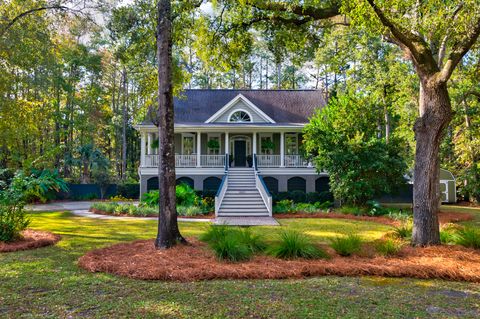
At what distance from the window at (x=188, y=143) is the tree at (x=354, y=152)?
8756mm

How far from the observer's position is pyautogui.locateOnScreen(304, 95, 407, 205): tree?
15.0 metres

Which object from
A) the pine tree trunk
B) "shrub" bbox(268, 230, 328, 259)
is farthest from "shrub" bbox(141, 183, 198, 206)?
the pine tree trunk

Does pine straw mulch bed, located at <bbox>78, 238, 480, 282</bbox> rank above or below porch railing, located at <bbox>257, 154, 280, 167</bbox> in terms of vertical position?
below

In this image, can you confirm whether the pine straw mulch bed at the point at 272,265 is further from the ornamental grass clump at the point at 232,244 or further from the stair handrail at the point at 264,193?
the stair handrail at the point at 264,193

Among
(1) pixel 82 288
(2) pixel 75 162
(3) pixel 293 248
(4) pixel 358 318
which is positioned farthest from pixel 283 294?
(2) pixel 75 162

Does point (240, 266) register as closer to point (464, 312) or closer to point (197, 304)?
point (197, 304)

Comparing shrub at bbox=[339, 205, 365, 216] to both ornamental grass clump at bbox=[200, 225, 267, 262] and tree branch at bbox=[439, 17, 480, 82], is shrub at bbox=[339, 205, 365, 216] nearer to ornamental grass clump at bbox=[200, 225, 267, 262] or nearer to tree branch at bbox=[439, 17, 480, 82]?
tree branch at bbox=[439, 17, 480, 82]

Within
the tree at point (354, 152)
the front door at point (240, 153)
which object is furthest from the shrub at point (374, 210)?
the front door at point (240, 153)

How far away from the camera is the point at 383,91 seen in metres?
19.2

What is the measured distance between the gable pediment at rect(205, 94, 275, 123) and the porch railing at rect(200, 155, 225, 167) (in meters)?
2.21

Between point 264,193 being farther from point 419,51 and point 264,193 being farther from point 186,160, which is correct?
point 419,51

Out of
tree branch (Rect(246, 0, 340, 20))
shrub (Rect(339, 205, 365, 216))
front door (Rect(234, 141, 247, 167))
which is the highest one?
tree branch (Rect(246, 0, 340, 20))

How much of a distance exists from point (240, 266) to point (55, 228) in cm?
790

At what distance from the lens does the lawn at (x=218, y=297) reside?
3984 mm
